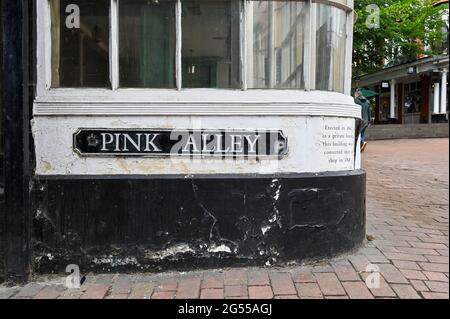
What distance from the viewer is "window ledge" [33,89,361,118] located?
3814mm

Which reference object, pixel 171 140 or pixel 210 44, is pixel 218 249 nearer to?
pixel 171 140

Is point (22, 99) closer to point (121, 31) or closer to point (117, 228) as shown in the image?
point (121, 31)

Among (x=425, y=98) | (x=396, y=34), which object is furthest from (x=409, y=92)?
(x=396, y=34)

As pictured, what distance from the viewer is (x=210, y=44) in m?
4.01

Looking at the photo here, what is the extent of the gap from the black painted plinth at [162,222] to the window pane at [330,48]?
1.01m

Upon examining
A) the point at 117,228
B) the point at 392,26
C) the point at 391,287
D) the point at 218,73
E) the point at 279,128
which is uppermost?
the point at 392,26

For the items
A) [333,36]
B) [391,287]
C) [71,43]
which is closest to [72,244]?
[71,43]

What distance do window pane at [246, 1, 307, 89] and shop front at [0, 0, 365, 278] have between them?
0.5 inches

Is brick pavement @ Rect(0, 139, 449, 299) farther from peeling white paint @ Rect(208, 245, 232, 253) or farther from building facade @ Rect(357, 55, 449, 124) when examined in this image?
building facade @ Rect(357, 55, 449, 124)

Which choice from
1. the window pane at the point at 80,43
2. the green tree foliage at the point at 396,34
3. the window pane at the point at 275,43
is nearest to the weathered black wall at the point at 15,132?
the window pane at the point at 80,43

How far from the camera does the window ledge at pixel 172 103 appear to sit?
381 cm

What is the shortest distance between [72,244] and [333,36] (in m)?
2.96

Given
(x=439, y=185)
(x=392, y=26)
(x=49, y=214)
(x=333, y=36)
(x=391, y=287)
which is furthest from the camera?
(x=392, y=26)

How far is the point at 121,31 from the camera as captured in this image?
395 cm
